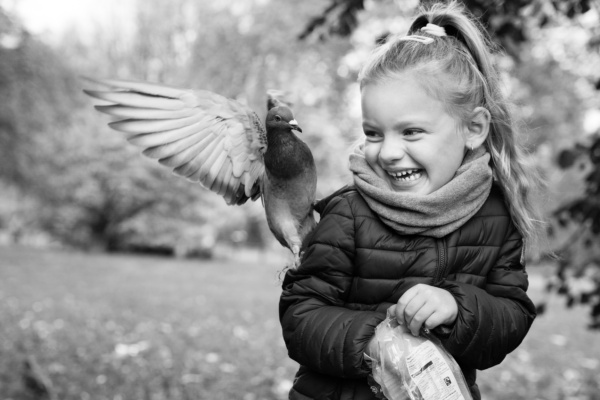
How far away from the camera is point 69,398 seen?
415cm

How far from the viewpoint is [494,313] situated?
134 cm

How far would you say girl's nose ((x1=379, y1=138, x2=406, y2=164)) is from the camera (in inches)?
54.4

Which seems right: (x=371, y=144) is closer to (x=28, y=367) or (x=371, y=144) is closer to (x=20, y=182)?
(x=28, y=367)

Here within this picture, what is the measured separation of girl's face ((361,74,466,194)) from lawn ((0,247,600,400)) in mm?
484

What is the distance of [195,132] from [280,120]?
0.26 meters

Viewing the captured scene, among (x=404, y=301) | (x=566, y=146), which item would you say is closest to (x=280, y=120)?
(x=404, y=301)

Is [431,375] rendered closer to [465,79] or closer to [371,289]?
[371,289]

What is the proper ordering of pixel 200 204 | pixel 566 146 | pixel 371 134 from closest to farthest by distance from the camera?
pixel 371 134
pixel 566 146
pixel 200 204

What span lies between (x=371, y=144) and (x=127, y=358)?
4.42 m

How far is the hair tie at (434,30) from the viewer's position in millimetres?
1511

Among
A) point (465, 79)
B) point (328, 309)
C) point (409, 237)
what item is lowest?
point (328, 309)

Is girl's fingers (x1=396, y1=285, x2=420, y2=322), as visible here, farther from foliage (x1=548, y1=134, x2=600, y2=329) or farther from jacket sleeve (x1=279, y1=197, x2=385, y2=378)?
foliage (x1=548, y1=134, x2=600, y2=329)

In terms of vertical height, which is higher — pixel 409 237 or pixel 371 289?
pixel 409 237

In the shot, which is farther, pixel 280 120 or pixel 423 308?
pixel 280 120
